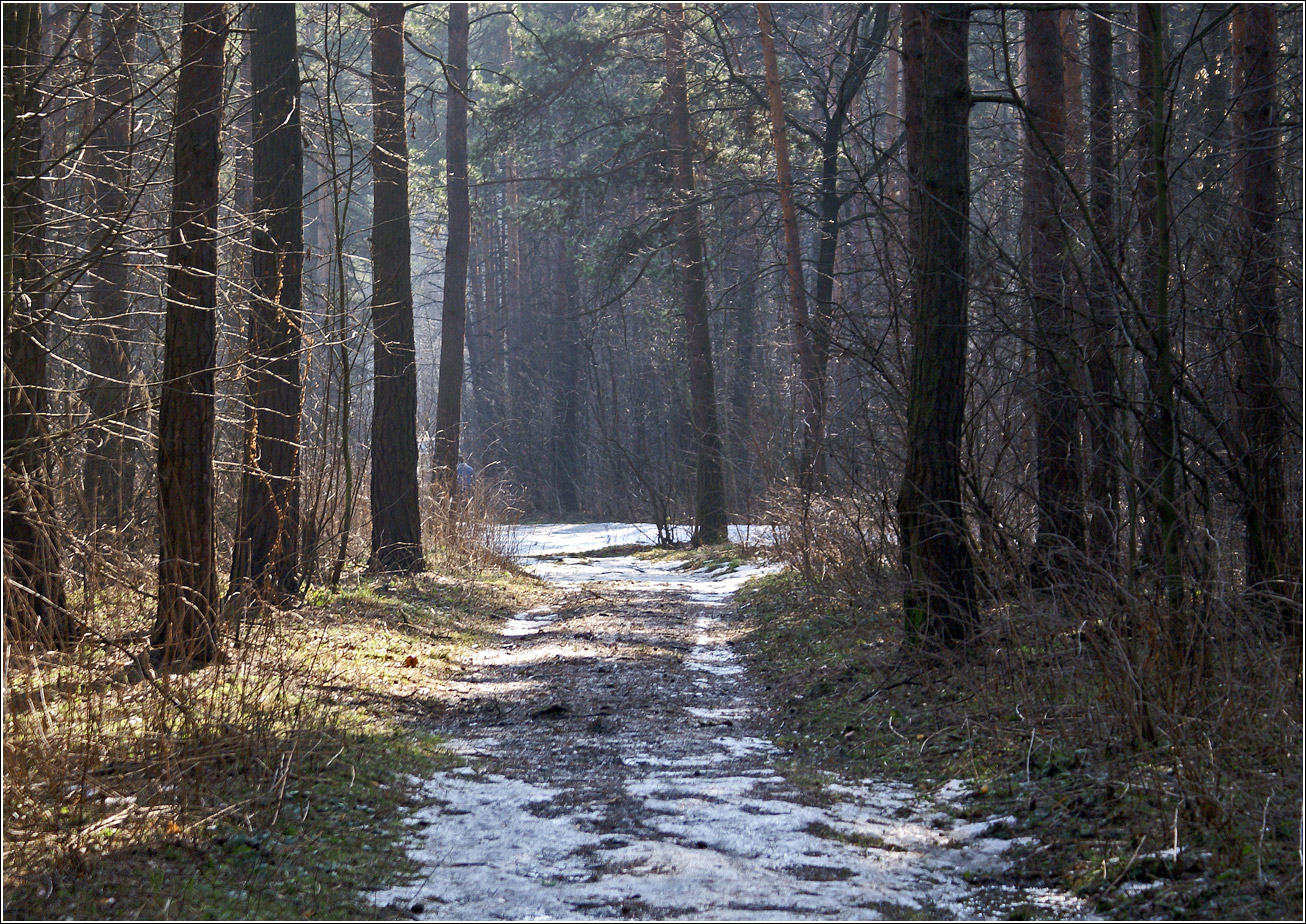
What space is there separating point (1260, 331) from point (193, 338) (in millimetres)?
6344

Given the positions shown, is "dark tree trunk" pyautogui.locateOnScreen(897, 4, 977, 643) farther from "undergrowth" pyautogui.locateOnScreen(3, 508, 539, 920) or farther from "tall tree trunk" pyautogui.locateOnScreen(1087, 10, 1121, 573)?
"undergrowth" pyautogui.locateOnScreen(3, 508, 539, 920)

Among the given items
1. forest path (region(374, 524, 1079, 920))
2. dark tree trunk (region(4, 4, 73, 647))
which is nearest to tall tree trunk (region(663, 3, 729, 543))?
forest path (region(374, 524, 1079, 920))

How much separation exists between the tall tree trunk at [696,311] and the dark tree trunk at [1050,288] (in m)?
10.0

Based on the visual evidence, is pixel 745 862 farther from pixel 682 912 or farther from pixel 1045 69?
pixel 1045 69

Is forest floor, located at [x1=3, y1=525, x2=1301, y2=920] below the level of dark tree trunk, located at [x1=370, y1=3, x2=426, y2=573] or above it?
below

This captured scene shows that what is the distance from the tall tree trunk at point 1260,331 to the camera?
6262mm

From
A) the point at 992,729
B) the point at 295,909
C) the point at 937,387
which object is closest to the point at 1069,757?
the point at 992,729

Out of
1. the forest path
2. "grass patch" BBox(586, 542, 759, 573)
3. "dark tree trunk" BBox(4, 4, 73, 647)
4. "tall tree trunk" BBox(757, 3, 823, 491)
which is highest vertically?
"tall tree trunk" BBox(757, 3, 823, 491)

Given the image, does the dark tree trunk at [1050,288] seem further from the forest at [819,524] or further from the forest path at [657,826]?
the forest path at [657,826]

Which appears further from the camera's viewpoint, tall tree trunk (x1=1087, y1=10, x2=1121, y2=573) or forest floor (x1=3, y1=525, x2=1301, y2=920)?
tall tree trunk (x1=1087, y1=10, x2=1121, y2=573)

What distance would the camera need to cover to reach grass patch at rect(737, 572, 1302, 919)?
3.74m

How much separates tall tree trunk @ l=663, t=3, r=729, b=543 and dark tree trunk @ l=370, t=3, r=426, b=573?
22.6 ft

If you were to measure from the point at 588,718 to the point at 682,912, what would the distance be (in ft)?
10.7

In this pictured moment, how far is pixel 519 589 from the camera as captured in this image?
13.8 m
